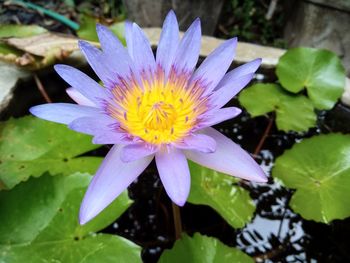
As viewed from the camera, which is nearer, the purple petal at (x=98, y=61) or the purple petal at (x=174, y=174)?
the purple petal at (x=174, y=174)

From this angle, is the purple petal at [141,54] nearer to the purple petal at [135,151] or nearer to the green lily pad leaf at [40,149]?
the purple petal at [135,151]

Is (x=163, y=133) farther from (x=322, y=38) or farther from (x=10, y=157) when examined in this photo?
(x=322, y=38)

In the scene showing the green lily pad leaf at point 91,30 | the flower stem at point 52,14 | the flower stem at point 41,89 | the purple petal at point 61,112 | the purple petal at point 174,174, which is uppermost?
the purple petal at point 61,112

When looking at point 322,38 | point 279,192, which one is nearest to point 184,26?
point 322,38

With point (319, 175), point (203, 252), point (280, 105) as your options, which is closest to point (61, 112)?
point (203, 252)

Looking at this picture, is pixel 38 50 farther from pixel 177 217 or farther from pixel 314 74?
pixel 314 74

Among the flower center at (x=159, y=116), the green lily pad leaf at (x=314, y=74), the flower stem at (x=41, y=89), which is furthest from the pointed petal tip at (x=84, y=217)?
the green lily pad leaf at (x=314, y=74)
